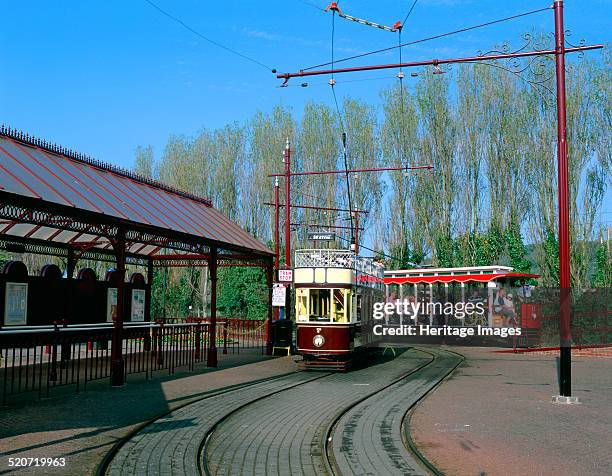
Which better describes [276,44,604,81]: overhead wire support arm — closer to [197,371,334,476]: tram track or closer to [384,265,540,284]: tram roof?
[197,371,334,476]: tram track

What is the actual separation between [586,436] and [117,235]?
10.4m

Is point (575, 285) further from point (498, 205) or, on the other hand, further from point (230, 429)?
point (230, 429)

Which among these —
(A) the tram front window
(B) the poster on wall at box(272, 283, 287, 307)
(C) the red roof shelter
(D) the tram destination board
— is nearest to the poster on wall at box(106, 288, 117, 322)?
(C) the red roof shelter

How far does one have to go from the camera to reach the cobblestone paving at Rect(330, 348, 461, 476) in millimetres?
7595

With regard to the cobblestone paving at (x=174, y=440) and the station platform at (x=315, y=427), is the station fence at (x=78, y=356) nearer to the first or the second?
the station platform at (x=315, y=427)

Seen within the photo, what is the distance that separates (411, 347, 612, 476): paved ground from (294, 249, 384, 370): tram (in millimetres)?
3208

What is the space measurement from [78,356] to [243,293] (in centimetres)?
3199

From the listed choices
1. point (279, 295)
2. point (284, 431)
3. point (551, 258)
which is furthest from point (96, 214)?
point (551, 258)

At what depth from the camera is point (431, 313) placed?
32.7 m


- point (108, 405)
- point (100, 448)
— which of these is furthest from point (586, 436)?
point (108, 405)

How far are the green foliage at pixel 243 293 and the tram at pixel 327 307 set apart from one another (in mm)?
26127

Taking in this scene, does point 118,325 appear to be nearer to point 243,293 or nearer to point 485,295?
point 485,295

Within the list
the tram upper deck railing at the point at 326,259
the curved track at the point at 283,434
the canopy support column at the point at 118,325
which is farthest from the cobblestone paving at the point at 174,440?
the tram upper deck railing at the point at 326,259

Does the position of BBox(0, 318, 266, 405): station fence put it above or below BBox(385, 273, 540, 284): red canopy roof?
below
